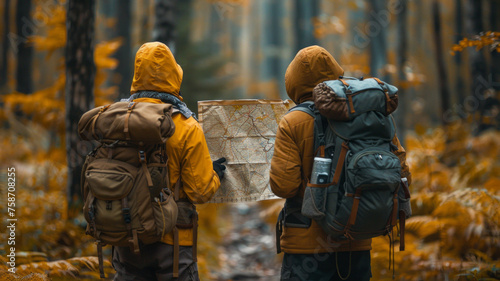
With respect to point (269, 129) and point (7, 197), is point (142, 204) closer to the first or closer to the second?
point (269, 129)

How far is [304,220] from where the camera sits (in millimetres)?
3383

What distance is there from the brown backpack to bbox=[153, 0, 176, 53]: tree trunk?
4442 mm

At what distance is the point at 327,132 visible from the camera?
3.30 meters

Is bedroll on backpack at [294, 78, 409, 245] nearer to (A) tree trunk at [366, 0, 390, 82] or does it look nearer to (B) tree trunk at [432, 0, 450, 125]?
(B) tree trunk at [432, 0, 450, 125]

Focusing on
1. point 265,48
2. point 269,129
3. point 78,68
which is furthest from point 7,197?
point 265,48

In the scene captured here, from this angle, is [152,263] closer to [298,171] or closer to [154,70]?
[298,171]

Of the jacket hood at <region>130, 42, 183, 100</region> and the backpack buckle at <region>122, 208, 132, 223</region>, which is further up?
the jacket hood at <region>130, 42, 183, 100</region>

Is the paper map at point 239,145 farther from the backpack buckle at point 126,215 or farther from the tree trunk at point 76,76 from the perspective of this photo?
the tree trunk at point 76,76

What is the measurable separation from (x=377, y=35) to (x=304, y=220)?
743 inches

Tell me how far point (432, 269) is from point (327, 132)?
3361 millimetres

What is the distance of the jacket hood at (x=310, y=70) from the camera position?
3.51 meters

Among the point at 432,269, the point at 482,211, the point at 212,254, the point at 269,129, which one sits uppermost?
the point at 269,129

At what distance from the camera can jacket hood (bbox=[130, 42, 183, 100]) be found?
344 cm

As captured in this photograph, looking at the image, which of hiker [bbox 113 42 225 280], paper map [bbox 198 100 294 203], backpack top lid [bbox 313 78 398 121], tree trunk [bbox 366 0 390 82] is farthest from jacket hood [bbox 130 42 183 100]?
tree trunk [bbox 366 0 390 82]
